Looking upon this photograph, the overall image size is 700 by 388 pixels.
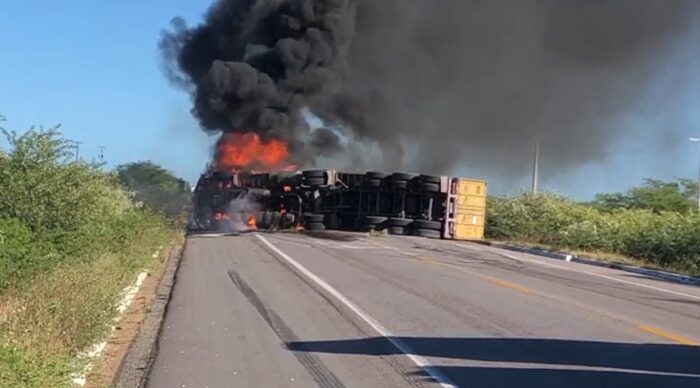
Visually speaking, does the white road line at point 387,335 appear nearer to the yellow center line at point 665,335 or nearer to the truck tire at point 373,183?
the yellow center line at point 665,335

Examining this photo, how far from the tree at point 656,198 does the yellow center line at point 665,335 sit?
137ft

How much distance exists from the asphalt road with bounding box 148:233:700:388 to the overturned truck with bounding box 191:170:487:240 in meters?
13.4

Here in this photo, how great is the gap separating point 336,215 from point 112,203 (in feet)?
46.1

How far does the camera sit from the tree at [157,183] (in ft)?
177

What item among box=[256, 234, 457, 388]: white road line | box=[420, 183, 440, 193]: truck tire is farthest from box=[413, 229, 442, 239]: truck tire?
box=[256, 234, 457, 388]: white road line

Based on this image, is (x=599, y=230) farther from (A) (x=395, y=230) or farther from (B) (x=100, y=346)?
(B) (x=100, y=346)

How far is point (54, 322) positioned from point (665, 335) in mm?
7300

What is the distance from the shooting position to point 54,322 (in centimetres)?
966

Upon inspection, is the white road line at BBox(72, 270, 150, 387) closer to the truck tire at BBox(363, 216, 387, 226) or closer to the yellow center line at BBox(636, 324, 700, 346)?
the yellow center line at BBox(636, 324, 700, 346)

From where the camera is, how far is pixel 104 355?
9922mm

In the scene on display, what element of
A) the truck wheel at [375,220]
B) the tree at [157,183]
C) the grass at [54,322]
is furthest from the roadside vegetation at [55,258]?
the tree at [157,183]

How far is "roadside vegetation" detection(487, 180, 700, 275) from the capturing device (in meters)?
30.2

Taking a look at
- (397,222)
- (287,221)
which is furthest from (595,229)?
(287,221)

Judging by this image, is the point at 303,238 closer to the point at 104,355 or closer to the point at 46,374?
the point at 104,355
